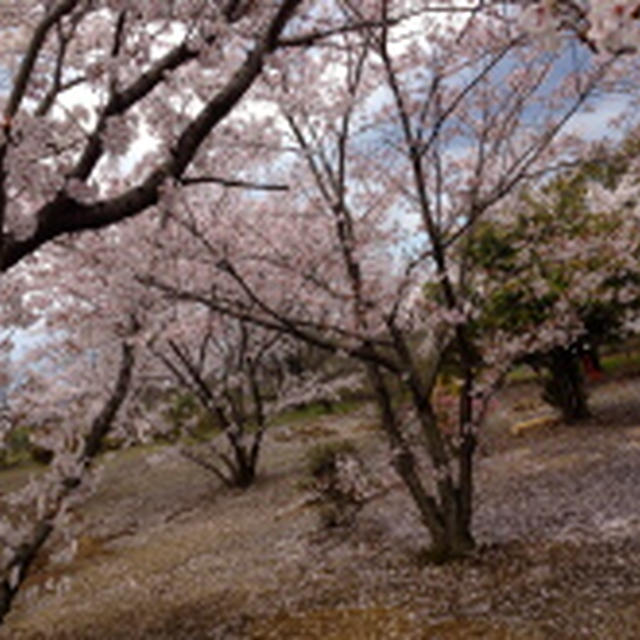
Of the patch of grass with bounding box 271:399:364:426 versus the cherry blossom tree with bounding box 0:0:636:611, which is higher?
the cherry blossom tree with bounding box 0:0:636:611

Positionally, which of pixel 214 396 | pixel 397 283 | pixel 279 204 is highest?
pixel 279 204

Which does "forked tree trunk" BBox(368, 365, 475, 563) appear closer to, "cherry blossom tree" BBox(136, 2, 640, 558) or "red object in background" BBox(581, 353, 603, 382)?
"cherry blossom tree" BBox(136, 2, 640, 558)

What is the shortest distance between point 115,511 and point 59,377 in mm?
4178

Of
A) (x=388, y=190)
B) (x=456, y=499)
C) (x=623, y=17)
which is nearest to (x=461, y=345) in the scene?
(x=456, y=499)

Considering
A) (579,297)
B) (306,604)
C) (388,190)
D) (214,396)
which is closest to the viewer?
(306,604)

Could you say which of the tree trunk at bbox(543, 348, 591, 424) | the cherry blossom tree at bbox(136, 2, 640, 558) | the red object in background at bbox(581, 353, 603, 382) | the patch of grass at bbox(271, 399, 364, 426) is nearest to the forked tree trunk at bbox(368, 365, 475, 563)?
the cherry blossom tree at bbox(136, 2, 640, 558)

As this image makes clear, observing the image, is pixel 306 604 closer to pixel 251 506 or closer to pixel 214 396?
pixel 251 506

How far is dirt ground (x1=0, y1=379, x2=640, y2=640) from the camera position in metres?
6.24

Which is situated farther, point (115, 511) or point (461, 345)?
point (115, 511)

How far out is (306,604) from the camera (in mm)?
7410

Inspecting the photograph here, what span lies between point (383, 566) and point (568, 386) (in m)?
9.04

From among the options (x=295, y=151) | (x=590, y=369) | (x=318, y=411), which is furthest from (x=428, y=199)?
(x=318, y=411)

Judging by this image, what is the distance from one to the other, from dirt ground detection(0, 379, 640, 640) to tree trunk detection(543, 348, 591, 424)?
40 centimetres

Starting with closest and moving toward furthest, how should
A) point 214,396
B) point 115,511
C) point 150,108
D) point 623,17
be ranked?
point 623,17 < point 150,108 < point 214,396 < point 115,511
